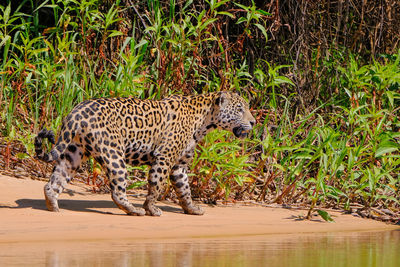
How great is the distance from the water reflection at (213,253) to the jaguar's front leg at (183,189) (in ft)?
3.32

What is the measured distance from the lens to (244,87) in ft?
29.6

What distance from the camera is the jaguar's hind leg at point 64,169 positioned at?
6.30 metres

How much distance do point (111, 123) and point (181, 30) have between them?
199 centimetres

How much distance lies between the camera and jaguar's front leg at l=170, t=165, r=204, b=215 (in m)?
6.72

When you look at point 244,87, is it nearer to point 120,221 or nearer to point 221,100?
point 221,100

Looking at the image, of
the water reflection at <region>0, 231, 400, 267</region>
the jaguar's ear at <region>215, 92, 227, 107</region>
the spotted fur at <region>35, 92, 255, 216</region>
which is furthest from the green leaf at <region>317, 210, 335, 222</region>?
the jaguar's ear at <region>215, 92, 227, 107</region>

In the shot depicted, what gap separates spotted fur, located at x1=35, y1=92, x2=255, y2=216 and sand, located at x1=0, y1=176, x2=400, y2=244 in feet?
0.77

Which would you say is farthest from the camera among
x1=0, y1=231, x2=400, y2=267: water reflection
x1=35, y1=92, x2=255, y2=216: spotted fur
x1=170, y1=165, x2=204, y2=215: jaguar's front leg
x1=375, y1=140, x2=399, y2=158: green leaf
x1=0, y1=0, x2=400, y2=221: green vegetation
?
x1=0, y1=0, x2=400, y2=221: green vegetation

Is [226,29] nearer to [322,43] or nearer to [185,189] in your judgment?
[322,43]

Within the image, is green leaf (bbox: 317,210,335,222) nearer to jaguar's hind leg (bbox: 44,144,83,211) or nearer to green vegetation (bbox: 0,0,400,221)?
green vegetation (bbox: 0,0,400,221)

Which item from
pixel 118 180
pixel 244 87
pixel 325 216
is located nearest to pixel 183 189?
pixel 118 180

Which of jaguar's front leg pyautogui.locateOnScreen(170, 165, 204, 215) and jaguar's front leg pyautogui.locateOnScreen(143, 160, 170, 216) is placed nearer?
jaguar's front leg pyautogui.locateOnScreen(143, 160, 170, 216)

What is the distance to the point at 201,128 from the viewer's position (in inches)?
275

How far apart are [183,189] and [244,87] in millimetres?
2582
